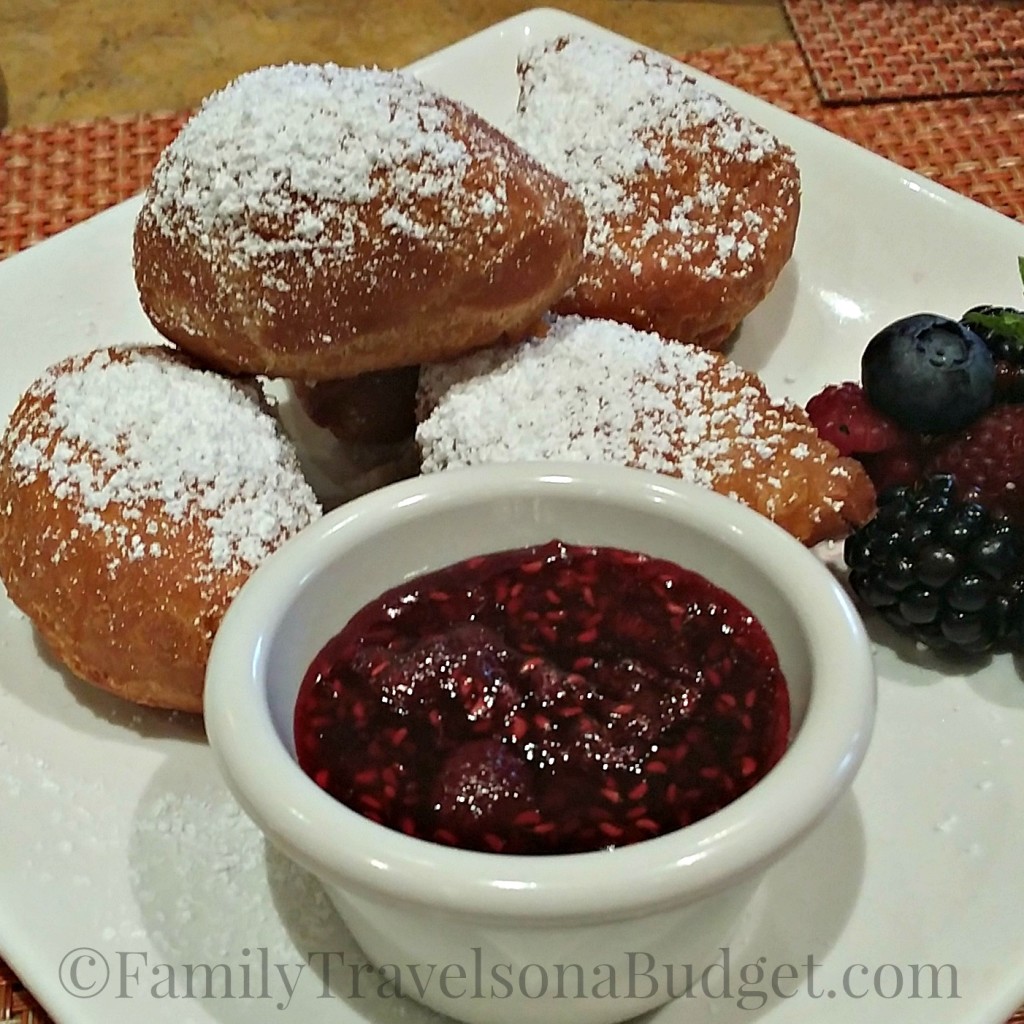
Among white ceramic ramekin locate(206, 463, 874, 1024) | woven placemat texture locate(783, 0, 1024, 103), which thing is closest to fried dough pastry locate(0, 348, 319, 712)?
white ceramic ramekin locate(206, 463, 874, 1024)

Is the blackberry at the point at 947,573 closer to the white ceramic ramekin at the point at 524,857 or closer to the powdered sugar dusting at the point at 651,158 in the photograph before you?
the white ceramic ramekin at the point at 524,857

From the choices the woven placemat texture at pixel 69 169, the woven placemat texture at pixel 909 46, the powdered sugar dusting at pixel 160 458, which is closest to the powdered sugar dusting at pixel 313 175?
the powdered sugar dusting at pixel 160 458

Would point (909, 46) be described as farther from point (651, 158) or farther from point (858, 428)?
point (858, 428)

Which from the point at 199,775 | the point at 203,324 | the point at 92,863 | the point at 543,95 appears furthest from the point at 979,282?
the point at 92,863

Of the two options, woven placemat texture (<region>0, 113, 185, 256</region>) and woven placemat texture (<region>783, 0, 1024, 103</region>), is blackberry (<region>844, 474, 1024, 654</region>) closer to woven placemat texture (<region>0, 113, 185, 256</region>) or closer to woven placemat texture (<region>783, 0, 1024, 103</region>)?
woven placemat texture (<region>783, 0, 1024, 103</region>)

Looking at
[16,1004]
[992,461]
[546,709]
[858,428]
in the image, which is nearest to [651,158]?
[858,428]

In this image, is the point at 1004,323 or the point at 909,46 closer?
the point at 1004,323
